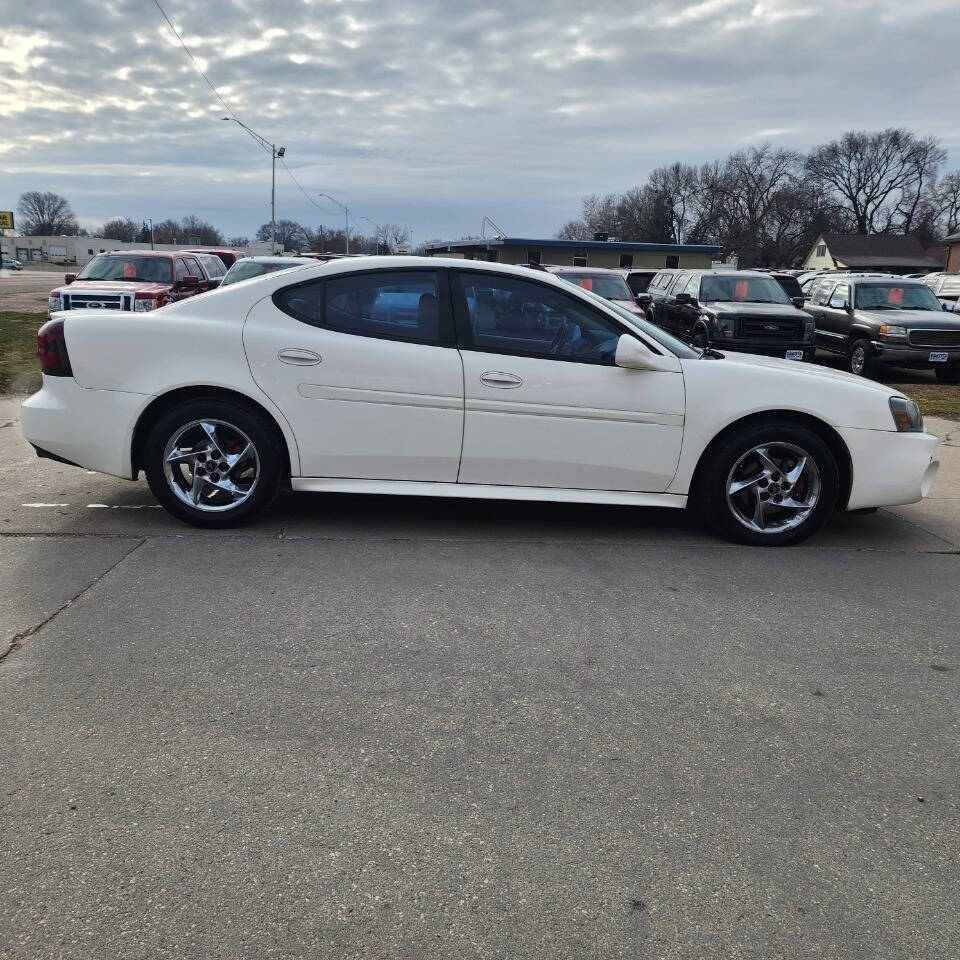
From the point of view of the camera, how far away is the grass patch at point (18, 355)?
34.9 ft

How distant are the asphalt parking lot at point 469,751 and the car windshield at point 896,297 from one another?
11804mm

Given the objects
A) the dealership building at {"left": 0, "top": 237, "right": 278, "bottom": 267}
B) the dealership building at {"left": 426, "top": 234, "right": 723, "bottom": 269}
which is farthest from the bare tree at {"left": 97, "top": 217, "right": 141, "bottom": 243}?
the dealership building at {"left": 426, "top": 234, "right": 723, "bottom": 269}

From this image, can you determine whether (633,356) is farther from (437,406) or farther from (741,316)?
(741,316)

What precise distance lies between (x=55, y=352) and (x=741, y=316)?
1135cm

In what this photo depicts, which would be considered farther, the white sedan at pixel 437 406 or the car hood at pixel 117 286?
the car hood at pixel 117 286

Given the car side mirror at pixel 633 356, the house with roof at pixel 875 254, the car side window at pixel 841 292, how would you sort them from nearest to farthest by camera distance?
the car side mirror at pixel 633 356 < the car side window at pixel 841 292 < the house with roof at pixel 875 254

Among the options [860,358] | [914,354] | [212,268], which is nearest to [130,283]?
[212,268]

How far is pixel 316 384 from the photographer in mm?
4977

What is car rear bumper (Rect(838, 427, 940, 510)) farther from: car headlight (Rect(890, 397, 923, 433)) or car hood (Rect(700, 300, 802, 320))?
car hood (Rect(700, 300, 802, 320))

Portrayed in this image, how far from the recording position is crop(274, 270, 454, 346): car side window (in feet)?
16.6

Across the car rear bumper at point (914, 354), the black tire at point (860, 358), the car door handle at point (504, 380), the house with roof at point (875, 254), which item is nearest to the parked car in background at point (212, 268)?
the black tire at point (860, 358)

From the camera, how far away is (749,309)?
1420 cm

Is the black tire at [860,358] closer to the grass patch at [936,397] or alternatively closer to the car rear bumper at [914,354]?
the car rear bumper at [914,354]

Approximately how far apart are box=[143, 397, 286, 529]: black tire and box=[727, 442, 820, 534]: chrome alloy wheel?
110 inches
